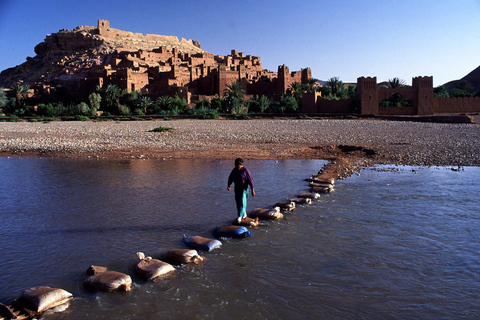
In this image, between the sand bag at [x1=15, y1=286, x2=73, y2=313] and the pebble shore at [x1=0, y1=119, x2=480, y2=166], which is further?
the pebble shore at [x1=0, y1=119, x2=480, y2=166]

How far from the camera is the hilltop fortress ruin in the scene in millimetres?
49719

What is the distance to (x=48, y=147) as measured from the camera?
1738cm

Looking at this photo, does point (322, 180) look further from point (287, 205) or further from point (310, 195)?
point (287, 205)

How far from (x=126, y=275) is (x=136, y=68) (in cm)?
5234

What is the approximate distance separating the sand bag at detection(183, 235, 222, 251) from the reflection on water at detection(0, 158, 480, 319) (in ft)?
0.43

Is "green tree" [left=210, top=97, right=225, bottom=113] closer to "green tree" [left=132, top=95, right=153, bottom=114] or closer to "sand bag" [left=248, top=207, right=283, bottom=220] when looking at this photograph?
"green tree" [left=132, top=95, right=153, bottom=114]

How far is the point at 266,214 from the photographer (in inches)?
285

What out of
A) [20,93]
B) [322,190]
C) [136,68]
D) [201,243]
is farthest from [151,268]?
[20,93]

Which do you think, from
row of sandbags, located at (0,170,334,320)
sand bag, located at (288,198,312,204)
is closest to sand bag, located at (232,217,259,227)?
row of sandbags, located at (0,170,334,320)

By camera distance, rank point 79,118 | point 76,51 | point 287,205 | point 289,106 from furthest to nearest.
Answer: point 76,51 < point 289,106 < point 79,118 < point 287,205

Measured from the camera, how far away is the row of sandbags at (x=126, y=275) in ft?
13.6

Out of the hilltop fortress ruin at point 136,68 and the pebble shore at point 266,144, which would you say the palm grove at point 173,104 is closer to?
the hilltop fortress ruin at point 136,68

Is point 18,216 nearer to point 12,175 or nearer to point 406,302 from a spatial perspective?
point 12,175

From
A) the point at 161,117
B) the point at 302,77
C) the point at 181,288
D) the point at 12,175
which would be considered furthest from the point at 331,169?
the point at 302,77
